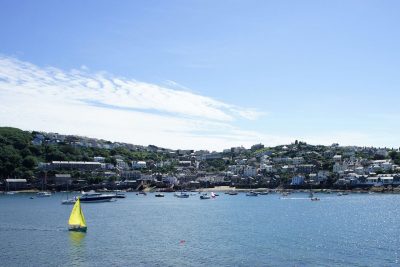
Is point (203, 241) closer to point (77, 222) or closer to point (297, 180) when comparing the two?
point (77, 222)

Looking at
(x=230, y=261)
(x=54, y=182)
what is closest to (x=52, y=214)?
(x=230, y=261)

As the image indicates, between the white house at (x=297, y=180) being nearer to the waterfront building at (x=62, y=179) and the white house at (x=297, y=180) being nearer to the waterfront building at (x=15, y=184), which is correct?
the waterfront building at (x=62, y=179)

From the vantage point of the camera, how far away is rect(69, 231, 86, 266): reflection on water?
1742 inches

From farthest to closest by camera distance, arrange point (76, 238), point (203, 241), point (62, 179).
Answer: point (62, 179), point (76, 238), point (203, 241)

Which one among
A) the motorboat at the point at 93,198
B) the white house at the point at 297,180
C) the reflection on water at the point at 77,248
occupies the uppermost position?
the white house at the point at 297,180

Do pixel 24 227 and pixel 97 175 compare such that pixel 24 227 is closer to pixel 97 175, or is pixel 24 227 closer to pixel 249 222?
pixel 249 222

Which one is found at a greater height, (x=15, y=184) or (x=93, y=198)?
(x=15, y=184)

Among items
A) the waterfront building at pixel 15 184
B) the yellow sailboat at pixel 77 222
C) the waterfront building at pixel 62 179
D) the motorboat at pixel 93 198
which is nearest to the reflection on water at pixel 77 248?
the yellow sailboat at pixel 77 222

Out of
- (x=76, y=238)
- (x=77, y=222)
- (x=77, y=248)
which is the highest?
(x=77, y=222)

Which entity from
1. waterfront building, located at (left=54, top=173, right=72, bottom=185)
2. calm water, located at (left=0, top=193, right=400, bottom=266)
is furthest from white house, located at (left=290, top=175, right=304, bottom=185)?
calm water, located at (left=0, top=193, right=400, bottom=266)

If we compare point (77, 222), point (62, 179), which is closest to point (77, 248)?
point (77, 222)

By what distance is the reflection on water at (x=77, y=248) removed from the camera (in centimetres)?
4423

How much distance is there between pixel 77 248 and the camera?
50469mm

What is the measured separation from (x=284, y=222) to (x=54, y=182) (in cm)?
12692
